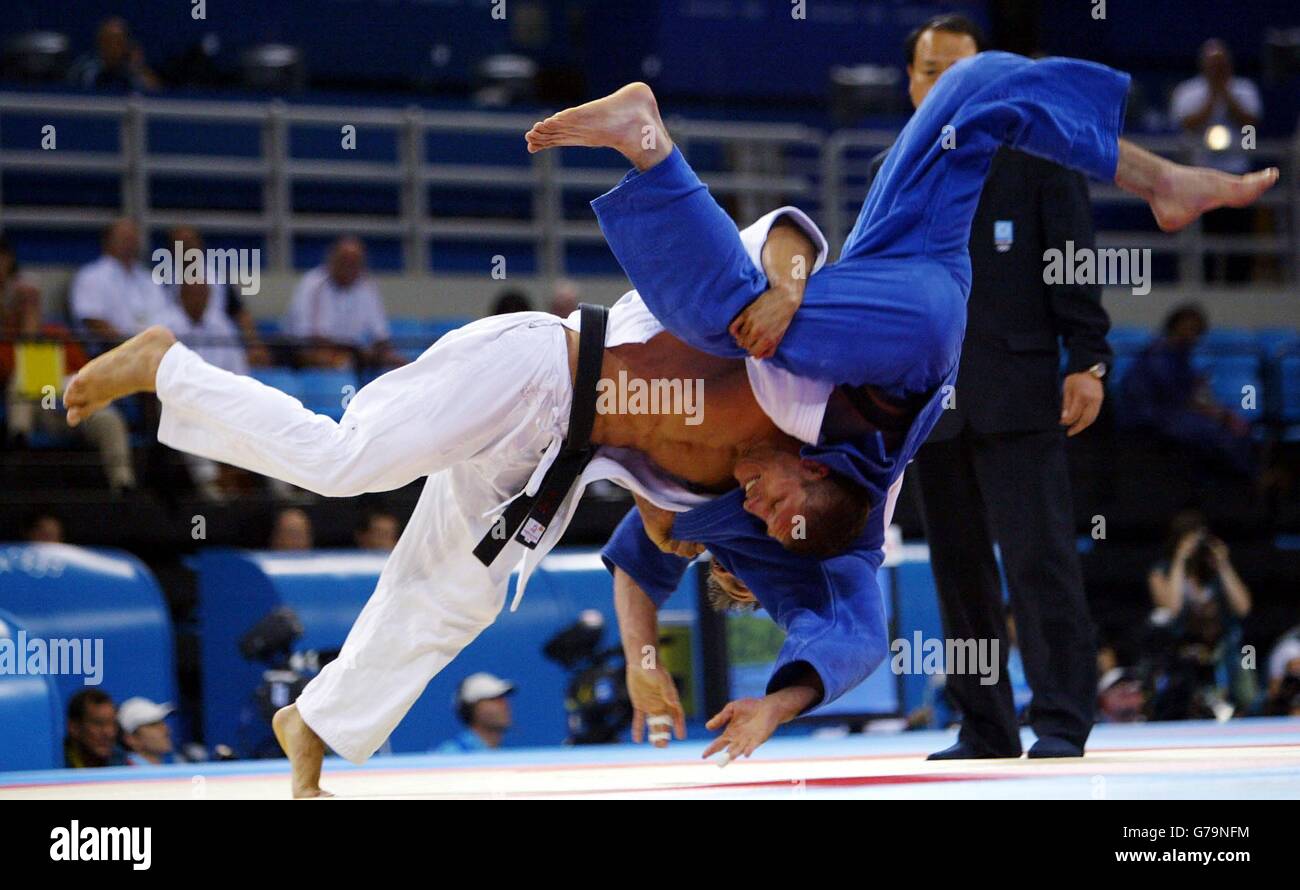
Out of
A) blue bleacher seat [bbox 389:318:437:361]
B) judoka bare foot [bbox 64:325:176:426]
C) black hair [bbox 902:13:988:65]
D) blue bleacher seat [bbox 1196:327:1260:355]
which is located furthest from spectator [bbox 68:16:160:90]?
judoka bare foot [bbox 64:325:176:426]

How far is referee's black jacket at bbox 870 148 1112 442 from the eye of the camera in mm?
3602

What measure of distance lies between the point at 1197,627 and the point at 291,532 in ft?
11.1

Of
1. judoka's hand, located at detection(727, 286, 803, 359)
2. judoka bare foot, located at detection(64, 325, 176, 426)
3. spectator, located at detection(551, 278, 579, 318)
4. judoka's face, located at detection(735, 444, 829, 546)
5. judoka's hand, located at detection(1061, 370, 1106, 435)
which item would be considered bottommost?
judoka's face, located at detection(735, 444, 829, 546)

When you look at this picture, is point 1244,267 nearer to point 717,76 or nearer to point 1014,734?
point 717,76

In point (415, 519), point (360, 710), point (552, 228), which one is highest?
point (552, 228)

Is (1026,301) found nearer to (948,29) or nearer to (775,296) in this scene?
(948,29)

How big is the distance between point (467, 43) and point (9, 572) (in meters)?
5.32

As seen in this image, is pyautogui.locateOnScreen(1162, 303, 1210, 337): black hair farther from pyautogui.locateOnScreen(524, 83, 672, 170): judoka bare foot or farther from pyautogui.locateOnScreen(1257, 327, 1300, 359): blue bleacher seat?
pyautogui.locateOnScreen(524, 83, 672, 170): judoka bare foot

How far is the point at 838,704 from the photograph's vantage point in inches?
220

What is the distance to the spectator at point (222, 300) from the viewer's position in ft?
21.7

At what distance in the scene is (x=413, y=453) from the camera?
8.89ft

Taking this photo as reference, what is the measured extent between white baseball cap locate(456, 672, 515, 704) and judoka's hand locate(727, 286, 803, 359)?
2.71m
